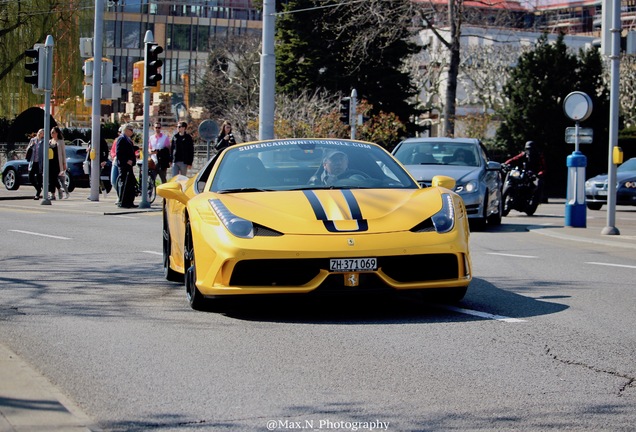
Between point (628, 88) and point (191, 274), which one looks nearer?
point (191, 274)

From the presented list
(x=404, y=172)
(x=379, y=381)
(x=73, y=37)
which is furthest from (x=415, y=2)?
(x=379, y=381)

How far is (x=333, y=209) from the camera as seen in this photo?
29.8 feet

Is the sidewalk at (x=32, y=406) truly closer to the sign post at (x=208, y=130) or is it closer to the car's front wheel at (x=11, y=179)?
the sign post at (x=208, y=130)

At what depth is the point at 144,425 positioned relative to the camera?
552cm

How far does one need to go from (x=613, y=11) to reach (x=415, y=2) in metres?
29.2

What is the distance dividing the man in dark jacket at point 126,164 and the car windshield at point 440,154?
694cm

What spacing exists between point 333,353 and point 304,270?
1.36 metres

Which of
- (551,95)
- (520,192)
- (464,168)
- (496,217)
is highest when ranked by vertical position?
(551,95)

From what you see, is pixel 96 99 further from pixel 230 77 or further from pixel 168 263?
pixel 230 77

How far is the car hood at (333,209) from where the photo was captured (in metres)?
8.84

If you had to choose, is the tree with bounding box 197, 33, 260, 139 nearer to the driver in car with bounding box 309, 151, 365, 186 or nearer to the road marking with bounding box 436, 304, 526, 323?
the driver in car with bounding box 309, 151, 365, 186

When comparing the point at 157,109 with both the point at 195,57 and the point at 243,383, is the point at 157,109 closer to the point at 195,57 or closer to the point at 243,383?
the point at 195,57

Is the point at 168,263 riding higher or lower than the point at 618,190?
lower

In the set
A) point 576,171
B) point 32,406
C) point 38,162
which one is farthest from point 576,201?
point 32,406
